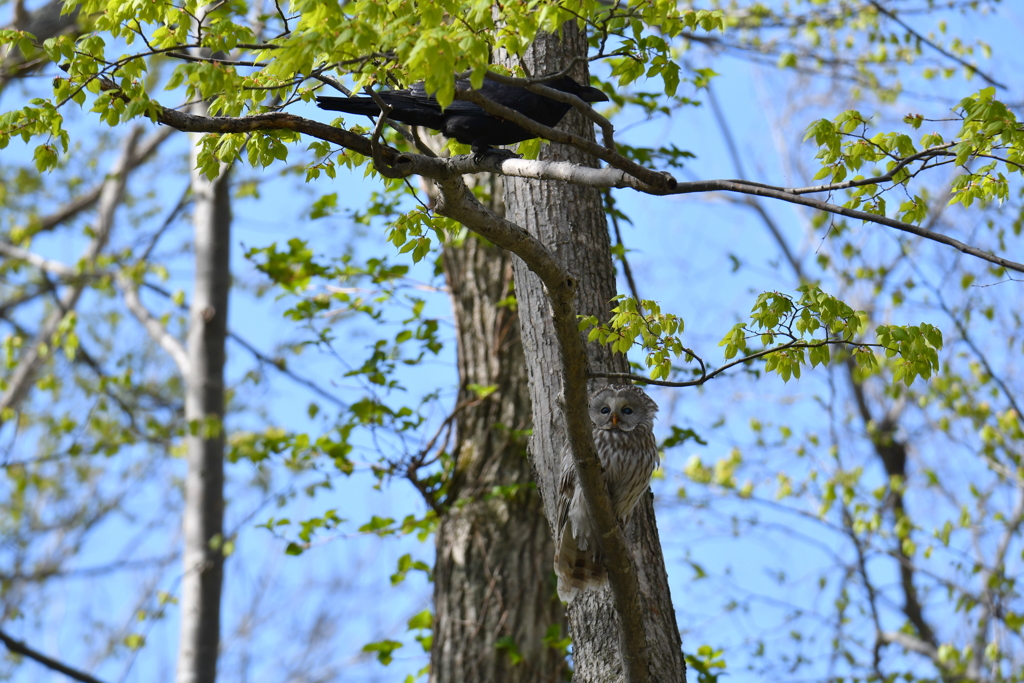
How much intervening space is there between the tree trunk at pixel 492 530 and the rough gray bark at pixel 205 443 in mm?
1790

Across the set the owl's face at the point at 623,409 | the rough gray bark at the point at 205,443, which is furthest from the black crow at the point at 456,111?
the rough gray bark at the point at 205,443

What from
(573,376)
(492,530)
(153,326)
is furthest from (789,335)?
(153,326)

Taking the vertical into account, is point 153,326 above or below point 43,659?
above

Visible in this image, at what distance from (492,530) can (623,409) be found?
5.03 ft

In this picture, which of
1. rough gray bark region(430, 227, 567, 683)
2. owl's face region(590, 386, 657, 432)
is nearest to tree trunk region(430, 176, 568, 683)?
rough gray bark region(430, 227, 567, 683)

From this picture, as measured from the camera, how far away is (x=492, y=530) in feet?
15.3

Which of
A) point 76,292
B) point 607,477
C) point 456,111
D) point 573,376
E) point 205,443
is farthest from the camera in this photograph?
point 76,292

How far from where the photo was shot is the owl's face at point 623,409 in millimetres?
3412

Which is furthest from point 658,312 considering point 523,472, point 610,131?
point 523,472

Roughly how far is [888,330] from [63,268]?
25.4ft

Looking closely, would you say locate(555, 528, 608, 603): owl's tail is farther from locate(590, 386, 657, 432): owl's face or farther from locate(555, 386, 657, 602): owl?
locate(590, 386, 657, 432): owl's face

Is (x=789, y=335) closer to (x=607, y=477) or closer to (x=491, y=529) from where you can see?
(x=607, y=477)

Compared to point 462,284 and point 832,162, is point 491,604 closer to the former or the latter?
point 462,284

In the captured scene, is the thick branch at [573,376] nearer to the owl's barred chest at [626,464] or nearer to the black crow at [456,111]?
the black crow at [456,111]
